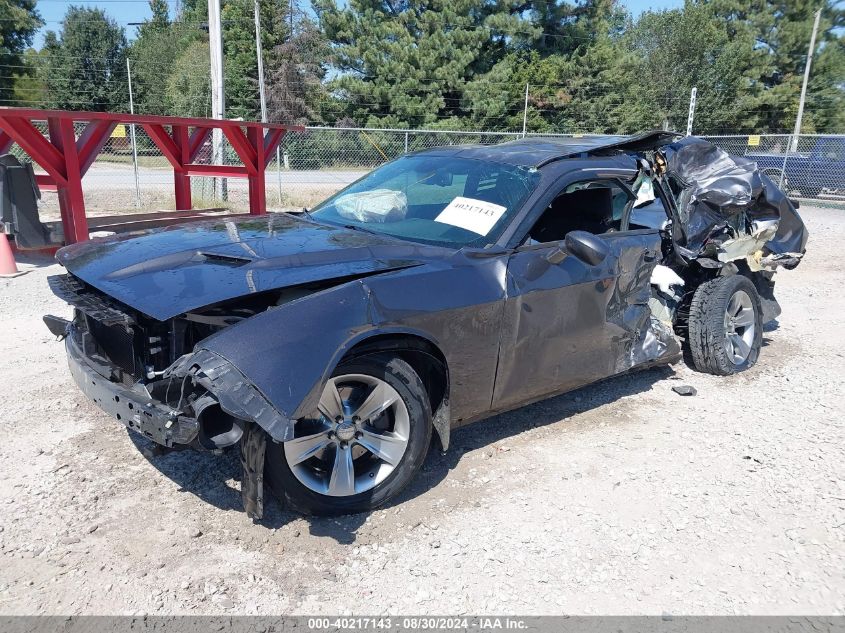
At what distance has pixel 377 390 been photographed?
3.02 metres

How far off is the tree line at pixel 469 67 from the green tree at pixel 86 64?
0.09 metres

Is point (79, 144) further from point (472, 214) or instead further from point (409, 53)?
point (409, 53)

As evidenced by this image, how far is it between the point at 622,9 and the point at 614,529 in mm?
60013

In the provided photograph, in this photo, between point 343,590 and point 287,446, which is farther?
point 287,446

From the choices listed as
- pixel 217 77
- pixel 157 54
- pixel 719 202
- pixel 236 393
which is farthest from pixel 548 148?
pixel 157 54

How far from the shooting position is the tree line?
34.0 meters

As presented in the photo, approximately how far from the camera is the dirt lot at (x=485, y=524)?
104 inches

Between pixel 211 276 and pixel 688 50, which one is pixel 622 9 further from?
pixel 211 276

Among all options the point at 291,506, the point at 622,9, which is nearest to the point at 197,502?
the point at 291,506

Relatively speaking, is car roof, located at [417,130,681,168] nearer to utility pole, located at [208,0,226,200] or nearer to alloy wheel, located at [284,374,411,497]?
alloy wheel, located at [284,374,411,497]

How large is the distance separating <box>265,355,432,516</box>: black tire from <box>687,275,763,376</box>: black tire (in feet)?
9.11

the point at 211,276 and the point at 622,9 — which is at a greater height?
the point at 622,9

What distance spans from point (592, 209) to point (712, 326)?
147cm

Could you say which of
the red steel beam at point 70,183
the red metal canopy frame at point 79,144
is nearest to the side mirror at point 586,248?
the red metal canopy frame at point 79,144
